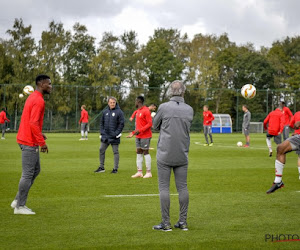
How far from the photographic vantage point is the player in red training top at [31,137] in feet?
25.5

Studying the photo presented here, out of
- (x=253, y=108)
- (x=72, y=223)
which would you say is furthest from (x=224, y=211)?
(x=253, y=108)

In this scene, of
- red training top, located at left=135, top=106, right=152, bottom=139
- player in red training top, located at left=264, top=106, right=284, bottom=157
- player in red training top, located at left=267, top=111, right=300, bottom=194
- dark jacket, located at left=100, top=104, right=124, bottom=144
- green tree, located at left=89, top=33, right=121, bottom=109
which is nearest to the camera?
player in red training top, located at left=267, top=111, right=300, bottom=194

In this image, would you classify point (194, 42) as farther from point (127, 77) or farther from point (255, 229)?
point (255, 229)

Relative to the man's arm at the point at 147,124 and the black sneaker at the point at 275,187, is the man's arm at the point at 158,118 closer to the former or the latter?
the black sneaker at the point at 275,187

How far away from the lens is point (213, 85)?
2977 inches

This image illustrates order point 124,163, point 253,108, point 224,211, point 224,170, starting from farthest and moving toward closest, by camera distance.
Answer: point 253,108
point 124,163
point 224,170
point 224,211

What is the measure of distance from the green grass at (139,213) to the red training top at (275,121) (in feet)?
16.3

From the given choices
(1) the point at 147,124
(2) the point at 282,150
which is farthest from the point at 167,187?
(1) the point at 147,124

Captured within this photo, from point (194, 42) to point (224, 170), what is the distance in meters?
65.8

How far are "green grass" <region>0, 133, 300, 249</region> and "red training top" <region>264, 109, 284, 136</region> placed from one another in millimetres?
4982

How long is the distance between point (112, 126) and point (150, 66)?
207ft

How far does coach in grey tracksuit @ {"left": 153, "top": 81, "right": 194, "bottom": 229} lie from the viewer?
6762mm

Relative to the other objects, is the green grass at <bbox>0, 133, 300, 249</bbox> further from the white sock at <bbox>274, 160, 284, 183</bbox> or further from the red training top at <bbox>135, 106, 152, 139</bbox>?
the red training top at <bbox>135, 106, 152, 139</bbox>

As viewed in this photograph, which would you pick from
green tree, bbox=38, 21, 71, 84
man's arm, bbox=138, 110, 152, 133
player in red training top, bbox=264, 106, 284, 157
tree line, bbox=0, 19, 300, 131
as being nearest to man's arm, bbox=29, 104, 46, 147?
man's arm, bbox=138, 110, 152, 133
